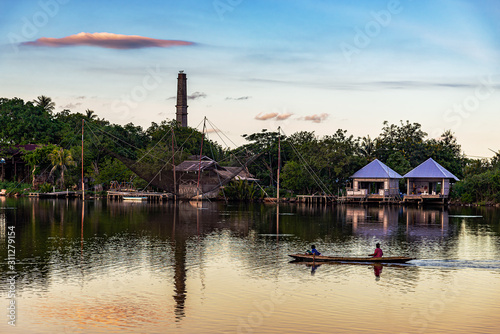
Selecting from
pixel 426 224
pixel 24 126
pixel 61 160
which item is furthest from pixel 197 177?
pixel 426 224

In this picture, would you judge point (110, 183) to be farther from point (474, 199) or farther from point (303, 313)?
point (303, 313)

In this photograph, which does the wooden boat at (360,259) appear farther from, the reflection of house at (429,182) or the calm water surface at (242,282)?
the reflection of house at (429,182)

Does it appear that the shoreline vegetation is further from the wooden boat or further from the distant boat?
the wooden boat

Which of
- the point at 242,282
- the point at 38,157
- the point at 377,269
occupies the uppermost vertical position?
the point at 38,157

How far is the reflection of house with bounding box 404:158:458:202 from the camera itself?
214 feet

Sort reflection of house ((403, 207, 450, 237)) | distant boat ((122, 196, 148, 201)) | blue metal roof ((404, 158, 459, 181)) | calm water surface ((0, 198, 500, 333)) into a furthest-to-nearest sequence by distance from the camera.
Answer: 1. distant boat ((122, 196, 148, 201))
2. blue metal roof ((404, 158, 459, 181))
3. reflection of house ((403, 207, 450, 237))
4. calm water surface ((0, 198, 500, 333))

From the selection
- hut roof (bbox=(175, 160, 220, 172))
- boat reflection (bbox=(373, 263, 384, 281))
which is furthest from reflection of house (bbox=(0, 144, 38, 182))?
boat reflection (bbox=(373, 263, 384, 281))

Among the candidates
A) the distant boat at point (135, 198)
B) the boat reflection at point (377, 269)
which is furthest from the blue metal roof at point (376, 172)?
the boat reflection at point (377, 269)

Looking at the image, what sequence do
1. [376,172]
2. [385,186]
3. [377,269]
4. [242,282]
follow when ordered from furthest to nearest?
[385,186]
[376,172]
[377,269]
[242,282]

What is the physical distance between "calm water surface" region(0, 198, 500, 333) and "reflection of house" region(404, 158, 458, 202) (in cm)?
2771

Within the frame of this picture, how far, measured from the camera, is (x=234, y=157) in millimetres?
72125

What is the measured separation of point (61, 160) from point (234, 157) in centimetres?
2162

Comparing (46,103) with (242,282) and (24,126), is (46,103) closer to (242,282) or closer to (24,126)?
(24,126)

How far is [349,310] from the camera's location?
17359 millimetres
